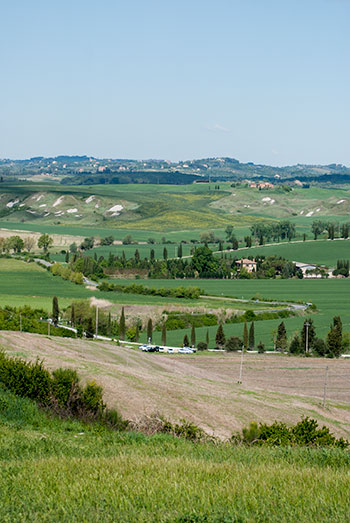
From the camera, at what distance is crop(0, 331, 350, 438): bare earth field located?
39.3 meters

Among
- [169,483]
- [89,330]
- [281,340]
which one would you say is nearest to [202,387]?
[169,483]

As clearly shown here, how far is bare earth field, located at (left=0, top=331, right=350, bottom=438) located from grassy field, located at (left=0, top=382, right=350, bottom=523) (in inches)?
542

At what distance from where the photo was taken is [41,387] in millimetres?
35062

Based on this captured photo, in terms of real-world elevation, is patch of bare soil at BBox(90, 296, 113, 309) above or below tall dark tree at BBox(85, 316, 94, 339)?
above

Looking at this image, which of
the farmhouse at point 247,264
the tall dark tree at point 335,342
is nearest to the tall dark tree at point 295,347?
the tall dark tree at point 335,342

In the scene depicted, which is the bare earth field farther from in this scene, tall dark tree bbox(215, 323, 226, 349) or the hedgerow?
the hedgerow

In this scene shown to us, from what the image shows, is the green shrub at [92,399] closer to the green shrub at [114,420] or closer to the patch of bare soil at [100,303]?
the green shrub at [114,420]

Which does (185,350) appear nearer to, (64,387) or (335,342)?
(335,342)

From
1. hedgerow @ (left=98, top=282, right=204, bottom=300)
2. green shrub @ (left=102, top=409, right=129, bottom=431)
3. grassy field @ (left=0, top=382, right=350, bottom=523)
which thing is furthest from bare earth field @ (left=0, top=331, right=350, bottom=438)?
hedgerow @ (left=98, top=282, right=204, bottom=300)

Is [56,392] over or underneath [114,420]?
over

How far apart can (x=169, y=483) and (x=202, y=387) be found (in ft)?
104

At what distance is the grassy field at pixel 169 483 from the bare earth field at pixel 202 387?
13773 millimetres

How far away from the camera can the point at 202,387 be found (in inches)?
1937

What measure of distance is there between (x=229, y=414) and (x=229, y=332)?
6007 cm
